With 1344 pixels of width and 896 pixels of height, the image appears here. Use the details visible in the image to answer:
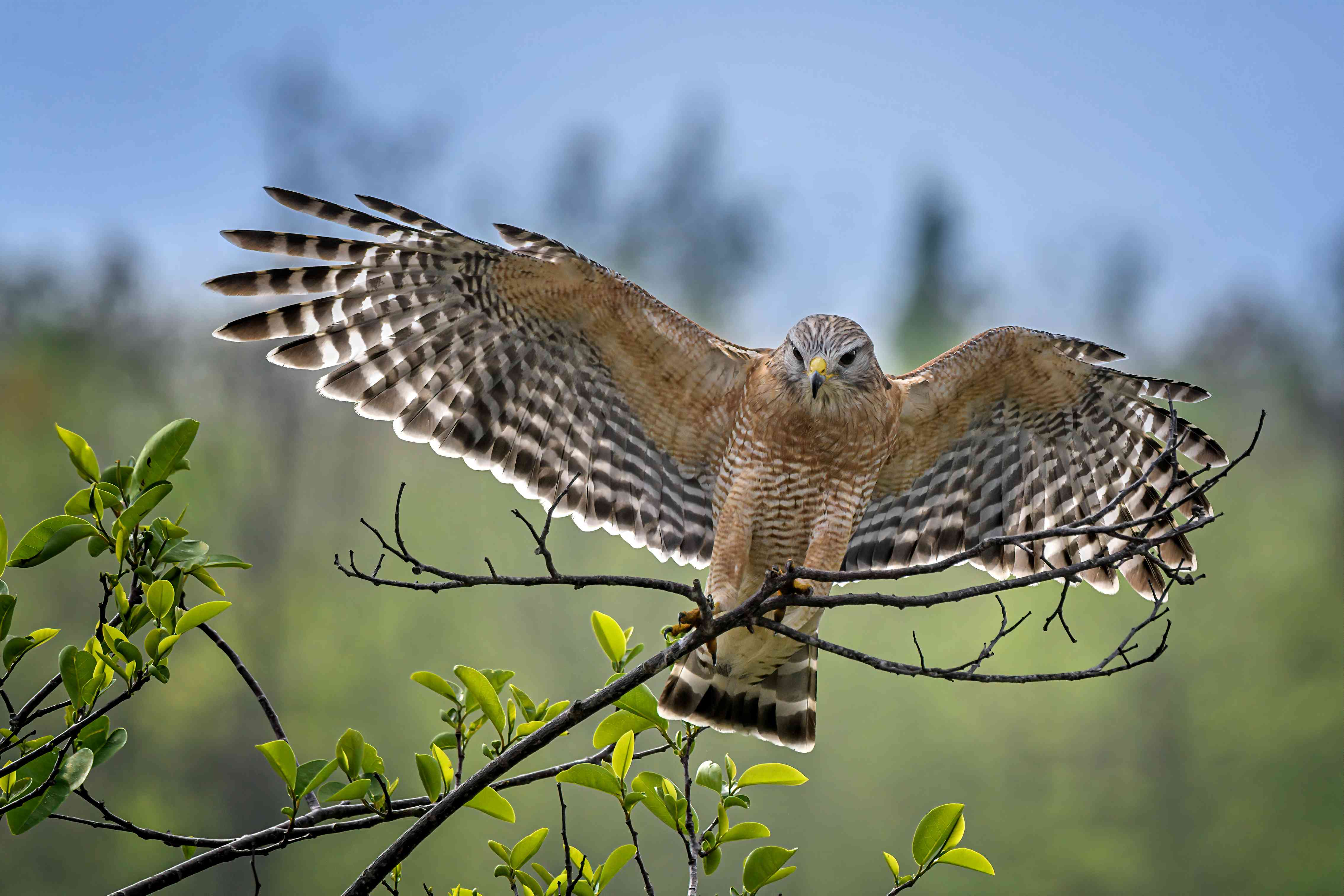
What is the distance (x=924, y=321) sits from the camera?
18438 millimetres

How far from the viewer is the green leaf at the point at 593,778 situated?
6.25 ft

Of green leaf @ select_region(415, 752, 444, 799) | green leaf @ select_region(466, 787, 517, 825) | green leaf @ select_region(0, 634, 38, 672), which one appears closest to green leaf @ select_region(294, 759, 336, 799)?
green leaf @ select_region(415, 752, 444, 799)

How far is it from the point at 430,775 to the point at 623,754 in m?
0.37

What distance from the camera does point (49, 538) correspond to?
66.0 inches

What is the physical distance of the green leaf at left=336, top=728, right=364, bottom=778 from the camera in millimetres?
1843

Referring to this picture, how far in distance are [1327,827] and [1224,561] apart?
13.5 feet

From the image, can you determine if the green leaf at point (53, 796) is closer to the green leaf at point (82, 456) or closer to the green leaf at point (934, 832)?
the green leaf at point (82, 456)

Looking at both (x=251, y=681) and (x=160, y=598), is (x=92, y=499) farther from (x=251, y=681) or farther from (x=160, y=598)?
(x=251, y=681)

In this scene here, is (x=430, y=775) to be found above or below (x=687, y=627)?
below

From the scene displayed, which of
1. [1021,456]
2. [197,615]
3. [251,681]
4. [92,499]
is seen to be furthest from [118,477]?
[1021,456]

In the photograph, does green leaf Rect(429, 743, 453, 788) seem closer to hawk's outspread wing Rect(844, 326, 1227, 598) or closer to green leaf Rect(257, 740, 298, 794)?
green leaf Rect(257, 740, 298, 794)

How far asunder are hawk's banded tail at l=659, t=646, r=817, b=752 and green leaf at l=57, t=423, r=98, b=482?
1870mm

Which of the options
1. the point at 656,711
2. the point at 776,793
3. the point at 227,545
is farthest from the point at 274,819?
the point at 656,711

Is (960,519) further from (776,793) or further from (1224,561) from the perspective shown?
(1224,561)
